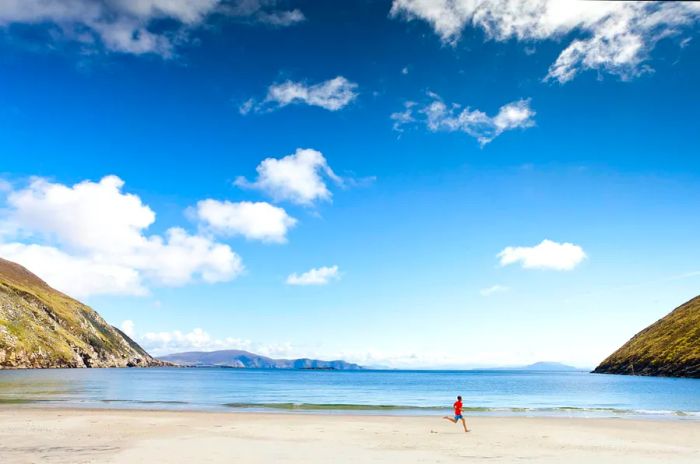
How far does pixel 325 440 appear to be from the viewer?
3120 centimetres

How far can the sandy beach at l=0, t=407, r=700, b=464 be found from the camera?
25.0m

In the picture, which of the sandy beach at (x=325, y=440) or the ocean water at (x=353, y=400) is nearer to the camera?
A: the sandy beach at (x=325, y=440)

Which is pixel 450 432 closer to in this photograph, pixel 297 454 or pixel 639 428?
pixel 297 454

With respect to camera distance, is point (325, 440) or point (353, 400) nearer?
point (325, 440)

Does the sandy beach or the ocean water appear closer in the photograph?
the sandy beach

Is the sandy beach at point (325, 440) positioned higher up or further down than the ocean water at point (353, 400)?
higher up

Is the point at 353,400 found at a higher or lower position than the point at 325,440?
lower

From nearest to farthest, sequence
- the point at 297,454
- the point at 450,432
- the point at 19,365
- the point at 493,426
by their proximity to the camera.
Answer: the point at 297,454, the point at 450,432, the point at 493,426, the point at 19,365

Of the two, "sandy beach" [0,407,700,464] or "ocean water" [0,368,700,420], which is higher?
"sandy beach" [0,407,700,464]

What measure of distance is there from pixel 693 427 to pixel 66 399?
2839 inches

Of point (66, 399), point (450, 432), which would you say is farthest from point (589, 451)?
point (66, 399)

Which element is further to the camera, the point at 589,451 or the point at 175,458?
the point at 589,451

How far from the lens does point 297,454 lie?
25.9 m

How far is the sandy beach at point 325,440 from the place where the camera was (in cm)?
2500
